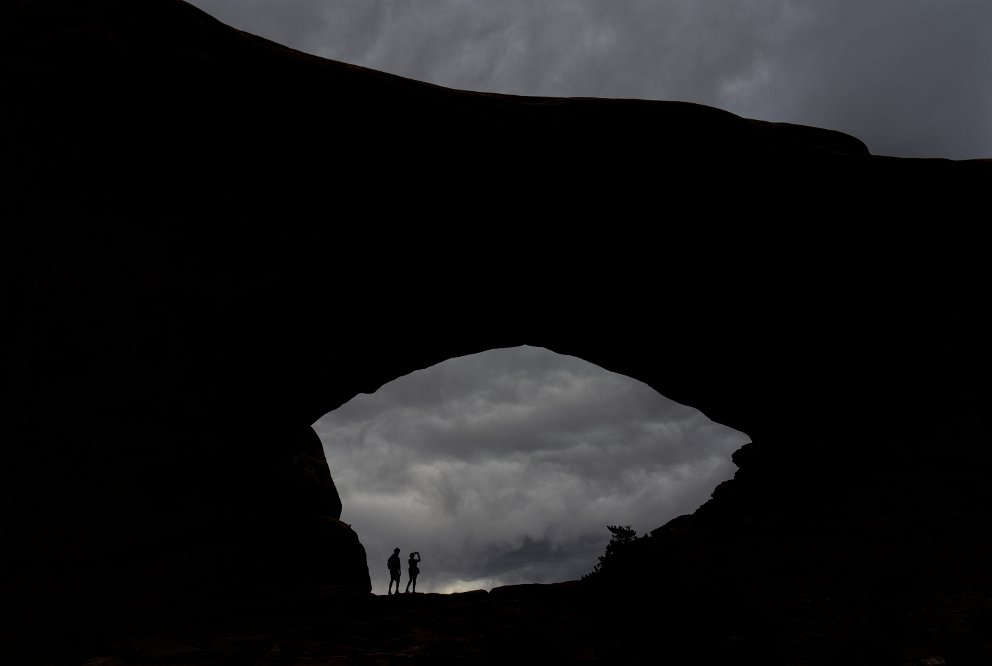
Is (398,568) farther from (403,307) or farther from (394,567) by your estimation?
(403,307)

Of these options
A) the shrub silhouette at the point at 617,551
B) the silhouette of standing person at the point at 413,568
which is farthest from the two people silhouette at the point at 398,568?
the shrub silhouette at the point at 617,551

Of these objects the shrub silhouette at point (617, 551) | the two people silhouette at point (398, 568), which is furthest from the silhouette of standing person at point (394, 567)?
the shrub silhouette at point (617, 551)

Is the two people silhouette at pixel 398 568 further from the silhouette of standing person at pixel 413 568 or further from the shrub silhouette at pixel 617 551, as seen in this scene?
the shrub silhouette at pixel 617 551

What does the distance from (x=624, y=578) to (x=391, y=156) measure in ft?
32.0

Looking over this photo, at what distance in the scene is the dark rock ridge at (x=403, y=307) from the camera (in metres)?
10.7

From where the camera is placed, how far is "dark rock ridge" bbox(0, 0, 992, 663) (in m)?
10.7

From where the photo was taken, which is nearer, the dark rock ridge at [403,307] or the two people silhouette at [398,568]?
the dark rock ridge at [403,307]

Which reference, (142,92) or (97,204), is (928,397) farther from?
(97,204)

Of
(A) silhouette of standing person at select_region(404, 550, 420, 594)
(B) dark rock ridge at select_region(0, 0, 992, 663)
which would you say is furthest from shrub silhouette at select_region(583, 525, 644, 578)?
(A) silhouette of standing person at select_region(404, 550, 420, 594)

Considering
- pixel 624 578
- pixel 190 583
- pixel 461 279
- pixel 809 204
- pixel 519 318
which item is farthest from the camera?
pixel 519 318

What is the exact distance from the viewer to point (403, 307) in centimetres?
1545

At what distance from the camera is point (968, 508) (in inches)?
476

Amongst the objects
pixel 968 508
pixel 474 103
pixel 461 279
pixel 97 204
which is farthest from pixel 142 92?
pixel 968 508

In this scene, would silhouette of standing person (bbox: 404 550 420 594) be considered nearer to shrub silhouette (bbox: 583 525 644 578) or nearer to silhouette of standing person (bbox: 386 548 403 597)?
silhouette of standing person (bbox: 386 548 403 597)
